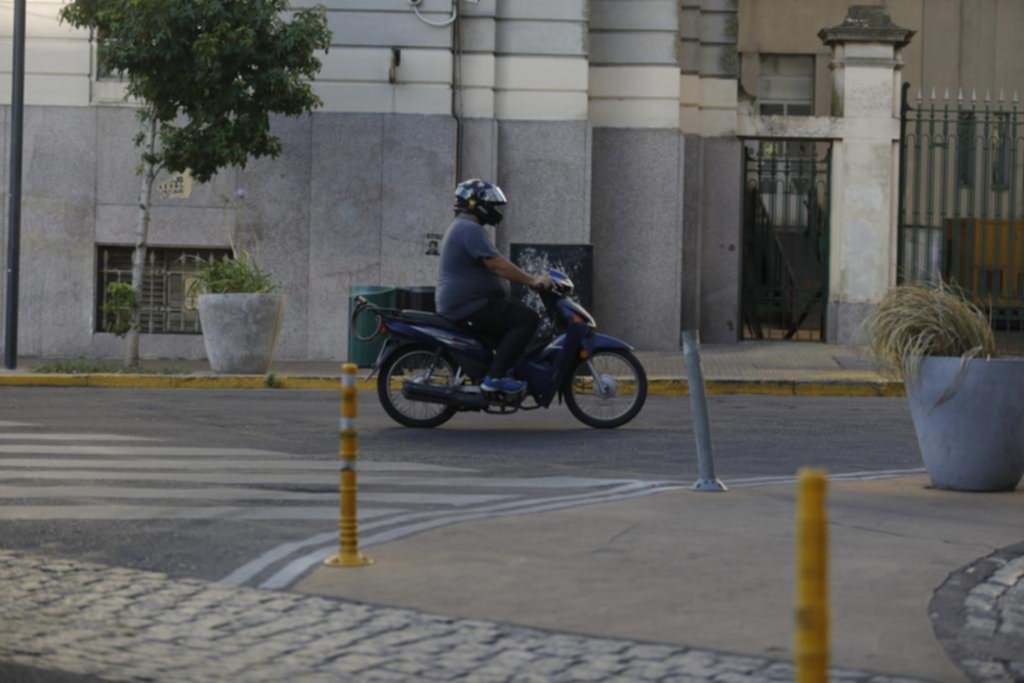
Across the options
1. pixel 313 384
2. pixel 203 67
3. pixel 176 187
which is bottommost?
pixel 313 384

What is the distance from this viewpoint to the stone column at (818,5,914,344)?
24.9 metres

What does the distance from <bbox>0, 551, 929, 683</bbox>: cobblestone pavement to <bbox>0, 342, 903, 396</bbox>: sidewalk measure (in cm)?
1157

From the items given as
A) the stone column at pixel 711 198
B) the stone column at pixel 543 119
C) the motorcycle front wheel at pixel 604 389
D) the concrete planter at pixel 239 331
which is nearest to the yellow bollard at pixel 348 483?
the motorcycle front wheel at pixel 604 389

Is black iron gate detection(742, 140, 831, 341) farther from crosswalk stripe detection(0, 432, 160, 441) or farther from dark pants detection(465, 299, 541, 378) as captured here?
crosswalk stripe detection(0, 432, 160, 441)

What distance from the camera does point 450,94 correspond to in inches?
899

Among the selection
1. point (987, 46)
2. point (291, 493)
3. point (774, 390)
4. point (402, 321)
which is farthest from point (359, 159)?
point (987, 46)

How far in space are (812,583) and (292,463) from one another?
794 centimetres

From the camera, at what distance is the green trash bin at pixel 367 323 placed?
787 inches

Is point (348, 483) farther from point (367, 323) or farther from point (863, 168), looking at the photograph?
point (863, 168)

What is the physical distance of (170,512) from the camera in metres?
9.31

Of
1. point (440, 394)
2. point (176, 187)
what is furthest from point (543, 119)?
point (440, 394)

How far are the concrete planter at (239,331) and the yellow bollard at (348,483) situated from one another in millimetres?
12022

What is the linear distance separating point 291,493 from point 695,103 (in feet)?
53.4

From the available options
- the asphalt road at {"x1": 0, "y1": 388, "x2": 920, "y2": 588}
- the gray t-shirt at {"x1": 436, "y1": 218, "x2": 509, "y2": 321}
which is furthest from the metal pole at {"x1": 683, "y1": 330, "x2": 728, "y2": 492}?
the gray t-shirt at {"x1": 436, "y1": 218, "x2": 509, "y2": 321}
